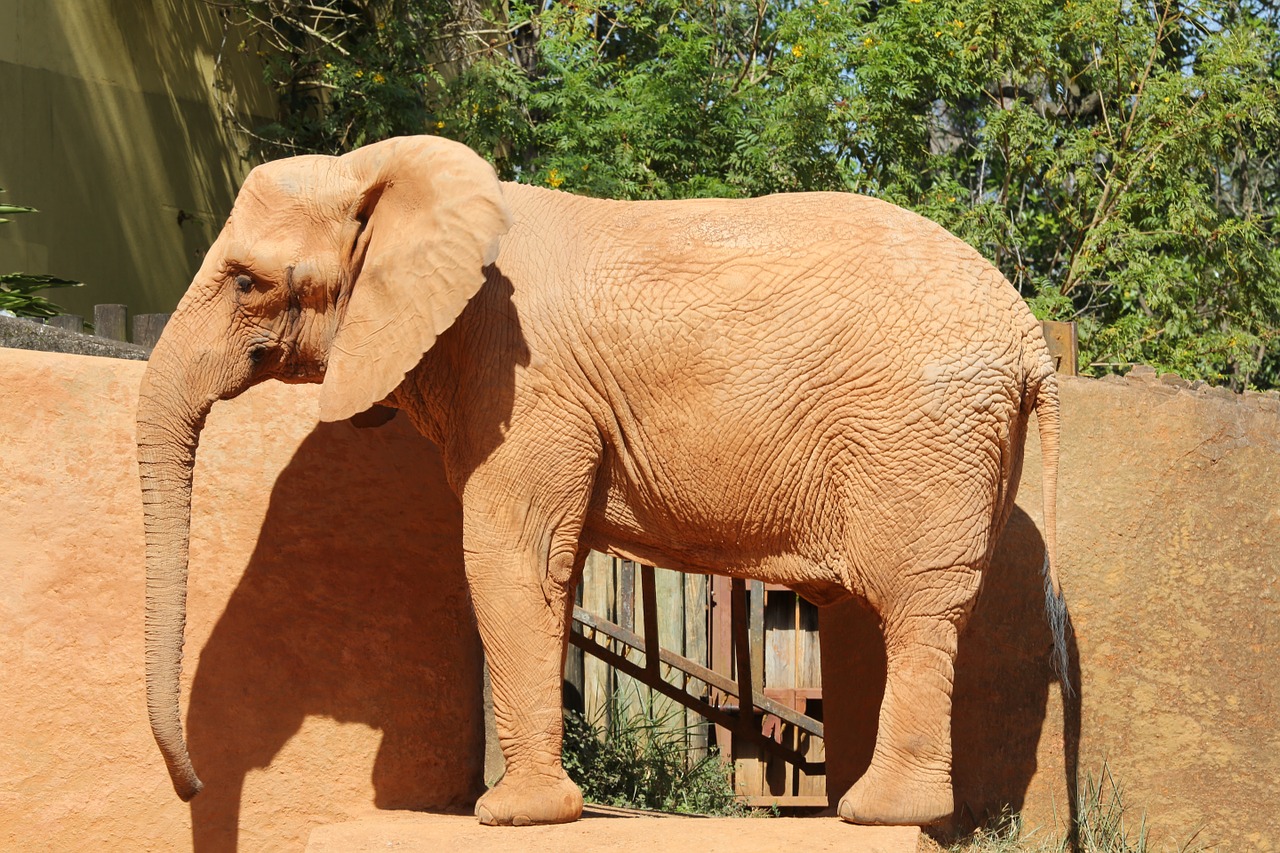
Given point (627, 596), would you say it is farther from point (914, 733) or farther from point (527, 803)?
point (914, 733)

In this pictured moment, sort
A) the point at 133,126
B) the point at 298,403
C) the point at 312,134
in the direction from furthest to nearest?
1. the point at 312,134
2. the point at 133,126
3. the point at 298,403

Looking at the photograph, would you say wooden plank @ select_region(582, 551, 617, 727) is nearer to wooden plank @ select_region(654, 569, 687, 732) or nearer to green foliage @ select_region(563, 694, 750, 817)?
wooden plank @ select_region(654, 569, 687, 732)

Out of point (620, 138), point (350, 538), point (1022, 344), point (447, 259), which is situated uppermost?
point (620, 138)

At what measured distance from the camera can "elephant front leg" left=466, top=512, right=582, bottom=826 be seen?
448 centimetres

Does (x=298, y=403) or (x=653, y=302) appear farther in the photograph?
(x=298, y=403)

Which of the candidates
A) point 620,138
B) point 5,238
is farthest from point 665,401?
point 5,238

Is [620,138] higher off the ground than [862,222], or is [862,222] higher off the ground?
[620,138]

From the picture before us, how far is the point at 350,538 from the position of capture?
5223 mm

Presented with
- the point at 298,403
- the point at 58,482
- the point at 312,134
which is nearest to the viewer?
the point at 58,482

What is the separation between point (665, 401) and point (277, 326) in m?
1.20

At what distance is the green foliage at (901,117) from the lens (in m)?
8.80

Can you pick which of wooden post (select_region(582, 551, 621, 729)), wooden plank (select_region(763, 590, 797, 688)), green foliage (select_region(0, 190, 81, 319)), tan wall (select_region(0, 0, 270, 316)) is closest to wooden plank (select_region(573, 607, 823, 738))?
wooden post (select_region(582, 551, 621, 729))

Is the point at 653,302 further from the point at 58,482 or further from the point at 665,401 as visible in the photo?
the point at 58,482

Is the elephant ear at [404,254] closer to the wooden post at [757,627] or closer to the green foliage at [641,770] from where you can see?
the green foliage at [641,770]
